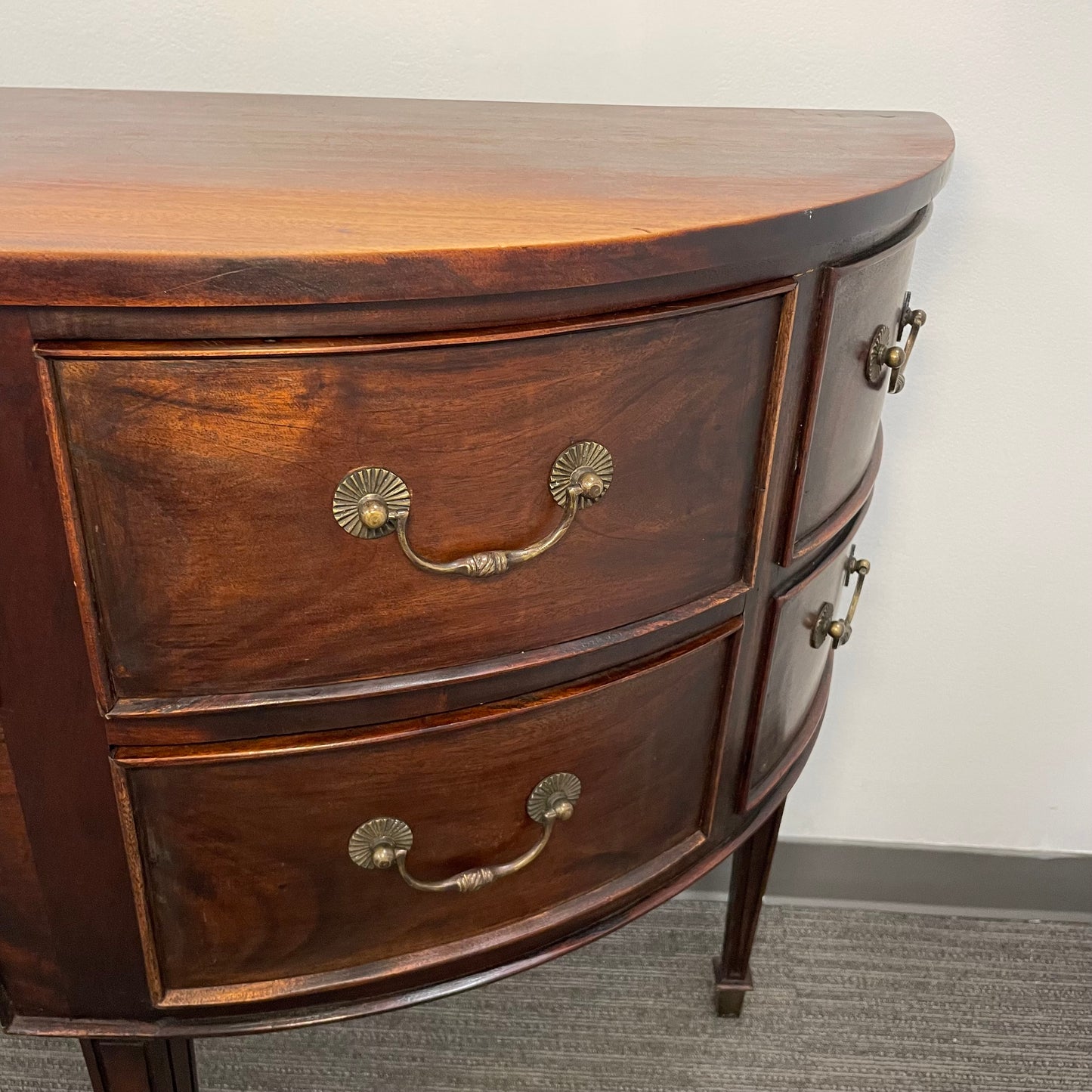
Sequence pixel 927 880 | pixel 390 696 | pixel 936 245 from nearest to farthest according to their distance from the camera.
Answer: pixel 390 696, pixel 936 245, pixel 927 880

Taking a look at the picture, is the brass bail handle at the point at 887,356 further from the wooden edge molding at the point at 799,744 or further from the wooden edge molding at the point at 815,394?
the wooden edge molding at the point at 799,744

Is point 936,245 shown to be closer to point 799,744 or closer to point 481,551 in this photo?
point 799,744

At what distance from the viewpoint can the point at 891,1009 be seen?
1.23 m

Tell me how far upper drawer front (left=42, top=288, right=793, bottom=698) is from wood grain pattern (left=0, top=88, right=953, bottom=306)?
38 millimetres

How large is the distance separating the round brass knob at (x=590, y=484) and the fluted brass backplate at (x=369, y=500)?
0.31 ft

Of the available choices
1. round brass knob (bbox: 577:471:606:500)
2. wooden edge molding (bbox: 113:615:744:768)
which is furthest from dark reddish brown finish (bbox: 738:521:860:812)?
round brass knob (bbox: 577:471:606:500)

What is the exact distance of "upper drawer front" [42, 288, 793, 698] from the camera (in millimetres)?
489

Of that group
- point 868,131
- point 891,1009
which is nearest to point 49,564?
point 868,131

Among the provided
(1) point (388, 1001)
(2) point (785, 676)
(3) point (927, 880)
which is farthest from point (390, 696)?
(3) point (927, 880)

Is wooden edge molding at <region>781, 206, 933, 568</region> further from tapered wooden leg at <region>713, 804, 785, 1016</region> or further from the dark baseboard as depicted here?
the dark baseboard

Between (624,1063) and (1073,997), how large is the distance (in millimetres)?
569

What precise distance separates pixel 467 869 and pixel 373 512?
276 mm

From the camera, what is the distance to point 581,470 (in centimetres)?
56

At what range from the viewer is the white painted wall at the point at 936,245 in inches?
36.4
